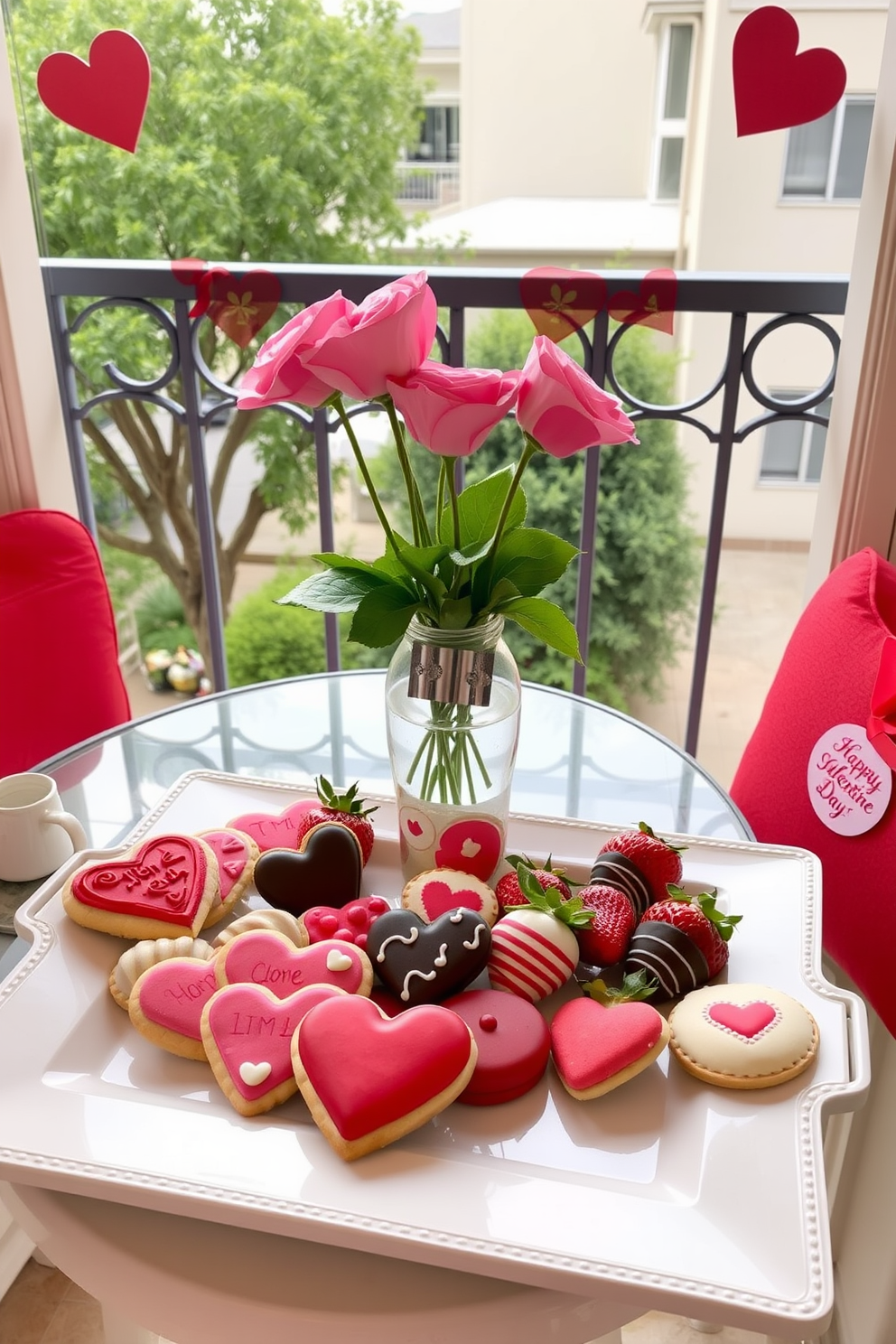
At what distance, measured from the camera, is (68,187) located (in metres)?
2.16

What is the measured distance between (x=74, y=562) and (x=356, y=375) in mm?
908

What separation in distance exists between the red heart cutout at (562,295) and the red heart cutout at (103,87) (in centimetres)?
58

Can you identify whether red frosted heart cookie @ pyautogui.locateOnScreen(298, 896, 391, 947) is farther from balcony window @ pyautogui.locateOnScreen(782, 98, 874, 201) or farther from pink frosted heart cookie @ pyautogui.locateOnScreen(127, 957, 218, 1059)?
balcony window @ pyautogui.locateOnScreen(782, 98, 874, 201)

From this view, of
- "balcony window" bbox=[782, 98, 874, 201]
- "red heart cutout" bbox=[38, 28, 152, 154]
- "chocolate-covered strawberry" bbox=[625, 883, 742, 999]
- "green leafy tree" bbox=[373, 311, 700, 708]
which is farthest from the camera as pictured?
"green leafy tree" bbox=[373, 311, 700, 708]

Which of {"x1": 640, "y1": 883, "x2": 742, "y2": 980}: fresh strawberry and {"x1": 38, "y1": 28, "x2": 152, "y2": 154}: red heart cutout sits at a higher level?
{"x1": 38, "y1": 28, "x2": 152, "y2": 154}: red heart cutout

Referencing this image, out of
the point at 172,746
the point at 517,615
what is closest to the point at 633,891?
the point at 517,615

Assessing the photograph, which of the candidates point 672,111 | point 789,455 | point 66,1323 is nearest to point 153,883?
point 66,1323

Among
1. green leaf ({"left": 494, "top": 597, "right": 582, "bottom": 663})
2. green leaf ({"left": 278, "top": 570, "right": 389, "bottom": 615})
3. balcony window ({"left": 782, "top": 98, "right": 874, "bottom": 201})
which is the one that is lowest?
green leaf ({"left": 494, "top": 597, "right": 582, "bottom": 663})

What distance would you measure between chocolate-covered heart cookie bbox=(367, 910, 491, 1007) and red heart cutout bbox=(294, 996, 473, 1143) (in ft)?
0.13

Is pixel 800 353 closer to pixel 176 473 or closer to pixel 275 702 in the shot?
pixel 275 702

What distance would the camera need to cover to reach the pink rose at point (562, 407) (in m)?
0.70

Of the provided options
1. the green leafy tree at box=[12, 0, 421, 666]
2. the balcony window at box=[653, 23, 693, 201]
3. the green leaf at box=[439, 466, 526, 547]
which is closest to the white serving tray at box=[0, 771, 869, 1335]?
the green leaf at box=[439, 466, 526, 547]

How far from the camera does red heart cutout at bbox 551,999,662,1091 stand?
71 centimetres

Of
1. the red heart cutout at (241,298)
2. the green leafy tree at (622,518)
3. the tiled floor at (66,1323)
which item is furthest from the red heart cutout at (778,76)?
the green leafy tree at (622,518)
